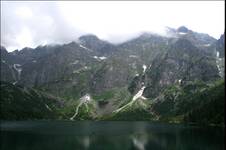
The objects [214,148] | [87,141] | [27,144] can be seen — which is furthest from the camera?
[87,141]

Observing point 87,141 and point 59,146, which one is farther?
point 87,141

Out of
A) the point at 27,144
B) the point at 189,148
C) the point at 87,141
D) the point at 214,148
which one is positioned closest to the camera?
the point at 214,148

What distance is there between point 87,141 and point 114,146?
56.4ft

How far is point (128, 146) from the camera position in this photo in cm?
13125

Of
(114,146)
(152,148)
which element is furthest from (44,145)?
(152,148)

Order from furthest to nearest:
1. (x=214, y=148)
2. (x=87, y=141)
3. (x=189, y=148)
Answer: (x=87, y=141), (x=189, y=148), (x=214, y=148)

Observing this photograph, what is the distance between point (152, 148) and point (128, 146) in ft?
42.3

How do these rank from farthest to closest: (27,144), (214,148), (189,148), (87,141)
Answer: (87,141) → (27,144) → (189,148) → (214,148)

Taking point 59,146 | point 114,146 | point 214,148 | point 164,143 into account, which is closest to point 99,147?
point 114,146

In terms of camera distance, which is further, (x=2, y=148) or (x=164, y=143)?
(x=164, y=143)

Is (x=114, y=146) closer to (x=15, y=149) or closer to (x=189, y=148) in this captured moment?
(x=189, y=148)

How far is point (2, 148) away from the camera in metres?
112

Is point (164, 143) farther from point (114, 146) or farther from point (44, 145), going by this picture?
point (44, 145)

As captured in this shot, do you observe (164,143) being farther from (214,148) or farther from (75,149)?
(75,149)
